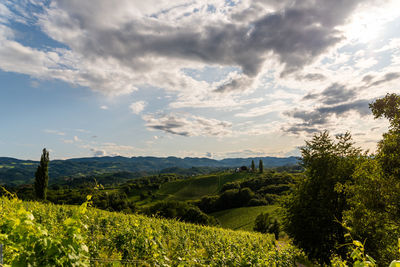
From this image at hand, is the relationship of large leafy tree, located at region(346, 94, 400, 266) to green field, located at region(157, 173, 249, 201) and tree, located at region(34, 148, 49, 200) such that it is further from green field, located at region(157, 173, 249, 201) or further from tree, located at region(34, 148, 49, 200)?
green field, located at region(157, 173, 249, 201)

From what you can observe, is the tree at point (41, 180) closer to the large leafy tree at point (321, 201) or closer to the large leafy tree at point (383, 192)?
the large leafy tree at point (321, 201)

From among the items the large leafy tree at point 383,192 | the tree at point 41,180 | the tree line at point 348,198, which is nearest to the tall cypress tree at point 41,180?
the tree at point 41,180

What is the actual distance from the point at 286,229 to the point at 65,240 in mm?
21019

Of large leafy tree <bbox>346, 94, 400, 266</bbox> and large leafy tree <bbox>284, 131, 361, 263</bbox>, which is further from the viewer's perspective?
large leafy tree <bbox>284, 131, 361, 263</bbox>

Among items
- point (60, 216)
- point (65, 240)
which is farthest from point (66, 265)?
point (60, 216)

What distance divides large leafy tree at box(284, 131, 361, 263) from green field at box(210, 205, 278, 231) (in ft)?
206

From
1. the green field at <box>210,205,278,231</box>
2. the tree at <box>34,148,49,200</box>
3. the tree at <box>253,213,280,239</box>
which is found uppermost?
the tree at <box>34,148,49,200</box>

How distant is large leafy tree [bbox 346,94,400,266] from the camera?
1363cm

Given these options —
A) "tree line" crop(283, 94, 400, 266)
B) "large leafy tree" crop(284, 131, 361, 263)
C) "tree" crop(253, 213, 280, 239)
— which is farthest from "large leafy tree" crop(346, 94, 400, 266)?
"tree" crop(253, 213, 280, 239)

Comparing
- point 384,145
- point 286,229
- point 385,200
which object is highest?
point 384,145

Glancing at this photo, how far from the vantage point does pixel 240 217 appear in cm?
9444

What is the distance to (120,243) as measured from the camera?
10.6 meters

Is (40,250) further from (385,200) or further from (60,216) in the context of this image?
(385,200)

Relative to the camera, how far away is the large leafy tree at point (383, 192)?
44.7 feet
